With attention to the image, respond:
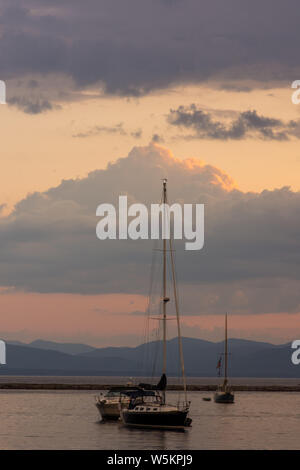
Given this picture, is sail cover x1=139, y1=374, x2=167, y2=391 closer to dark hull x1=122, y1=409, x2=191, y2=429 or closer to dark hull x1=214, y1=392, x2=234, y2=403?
dark hull x1=122, y1=409, x2=191, y2=429

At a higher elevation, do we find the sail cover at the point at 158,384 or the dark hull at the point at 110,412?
the sail cover at the point at 158,384

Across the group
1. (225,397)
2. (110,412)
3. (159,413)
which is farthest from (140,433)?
(225,397)

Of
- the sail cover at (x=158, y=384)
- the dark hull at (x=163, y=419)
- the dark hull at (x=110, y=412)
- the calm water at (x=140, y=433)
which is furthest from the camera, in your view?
the dark hull at (x=110, y=412)

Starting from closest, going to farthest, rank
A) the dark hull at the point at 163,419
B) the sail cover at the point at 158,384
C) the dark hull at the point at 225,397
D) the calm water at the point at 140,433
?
the calm water at the point at 140,433, the dark hull at the point at 163,419, the sail cover at the point at 158,384, the dark hull at the point at 225,397

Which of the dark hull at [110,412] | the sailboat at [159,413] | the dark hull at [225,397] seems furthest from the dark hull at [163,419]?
the dark hull at [225,397]

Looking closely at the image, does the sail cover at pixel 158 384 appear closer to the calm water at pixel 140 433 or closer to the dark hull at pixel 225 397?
the calm water at pixel 140 433

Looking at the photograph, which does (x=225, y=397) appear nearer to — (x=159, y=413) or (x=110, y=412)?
(x=110, y=412)

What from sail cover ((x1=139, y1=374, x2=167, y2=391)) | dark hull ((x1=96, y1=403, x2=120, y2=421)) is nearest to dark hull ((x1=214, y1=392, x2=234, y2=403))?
dark hull ((x1=96, y1=403, x2=120, y2=421))

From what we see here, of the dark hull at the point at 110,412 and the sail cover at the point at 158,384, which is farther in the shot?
the dark hull at the point at 110,412

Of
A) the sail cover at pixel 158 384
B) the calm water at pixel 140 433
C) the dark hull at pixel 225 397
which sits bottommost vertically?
the calm water at pixel 140 433

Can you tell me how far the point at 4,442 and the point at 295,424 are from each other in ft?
175

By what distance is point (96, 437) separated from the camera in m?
104
